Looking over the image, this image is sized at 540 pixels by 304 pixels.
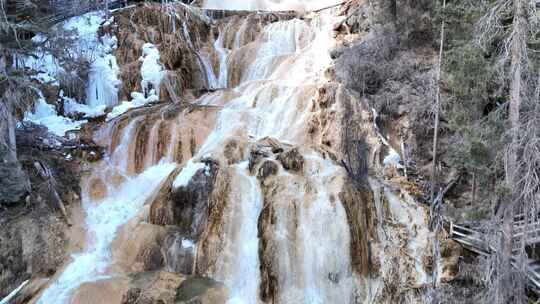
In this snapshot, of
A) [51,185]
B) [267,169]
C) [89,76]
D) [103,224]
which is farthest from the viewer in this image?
[89,76]

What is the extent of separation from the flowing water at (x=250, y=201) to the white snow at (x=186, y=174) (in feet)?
0.10

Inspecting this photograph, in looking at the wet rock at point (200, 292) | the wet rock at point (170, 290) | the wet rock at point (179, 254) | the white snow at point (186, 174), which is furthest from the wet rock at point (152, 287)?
the white snow at point (186, 174)

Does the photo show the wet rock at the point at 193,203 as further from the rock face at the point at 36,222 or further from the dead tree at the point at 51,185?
the dead tree at the point at 51,185

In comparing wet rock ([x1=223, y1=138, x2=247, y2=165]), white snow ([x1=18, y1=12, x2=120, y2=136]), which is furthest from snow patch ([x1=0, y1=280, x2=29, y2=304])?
white snow ([x1=18, y1=12, x2=120, y2=136])

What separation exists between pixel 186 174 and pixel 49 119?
7.83m

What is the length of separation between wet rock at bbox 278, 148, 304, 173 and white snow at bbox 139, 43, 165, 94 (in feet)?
28.1

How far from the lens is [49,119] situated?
53.2 feet

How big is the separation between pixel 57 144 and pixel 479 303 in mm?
12995

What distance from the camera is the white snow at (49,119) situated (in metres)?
→ 15.6

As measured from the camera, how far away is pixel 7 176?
11438 mm

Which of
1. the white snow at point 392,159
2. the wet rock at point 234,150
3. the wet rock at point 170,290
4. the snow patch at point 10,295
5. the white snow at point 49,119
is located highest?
the white snow at point 49,119

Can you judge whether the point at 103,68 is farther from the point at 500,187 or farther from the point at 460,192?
the point at 500,187

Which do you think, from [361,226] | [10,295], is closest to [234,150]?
[361,226]

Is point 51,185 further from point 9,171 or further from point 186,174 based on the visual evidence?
point 186,174
